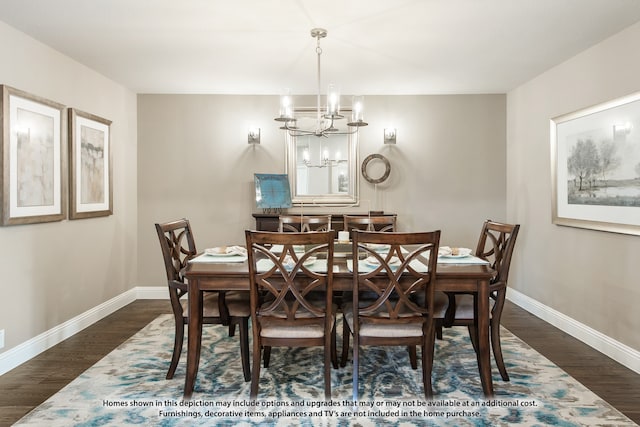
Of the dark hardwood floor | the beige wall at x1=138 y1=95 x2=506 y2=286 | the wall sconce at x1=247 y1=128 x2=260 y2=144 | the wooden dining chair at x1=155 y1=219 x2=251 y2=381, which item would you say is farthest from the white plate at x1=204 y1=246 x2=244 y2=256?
the wall sconce at x1=247 y1=128 x2=260 y2=144

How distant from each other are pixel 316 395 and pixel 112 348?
5.77 feet

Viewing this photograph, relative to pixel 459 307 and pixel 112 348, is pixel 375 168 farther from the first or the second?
pixel 112 348

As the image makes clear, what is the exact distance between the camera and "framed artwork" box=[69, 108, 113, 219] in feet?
11.7

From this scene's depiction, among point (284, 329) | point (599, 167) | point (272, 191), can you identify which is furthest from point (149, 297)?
point (599, 167)

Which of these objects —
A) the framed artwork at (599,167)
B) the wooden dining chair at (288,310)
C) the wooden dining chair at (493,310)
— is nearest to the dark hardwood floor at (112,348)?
the wooden dining chair at (493,310)

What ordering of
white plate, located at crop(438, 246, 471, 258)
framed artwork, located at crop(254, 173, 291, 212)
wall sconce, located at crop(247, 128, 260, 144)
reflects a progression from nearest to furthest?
white plate, located at crop(438, 246, 471, 258) → framed artwork, located at crop(254, 173, 291, 212) → wall sconce, located at crop(247, 128, 260, 144)

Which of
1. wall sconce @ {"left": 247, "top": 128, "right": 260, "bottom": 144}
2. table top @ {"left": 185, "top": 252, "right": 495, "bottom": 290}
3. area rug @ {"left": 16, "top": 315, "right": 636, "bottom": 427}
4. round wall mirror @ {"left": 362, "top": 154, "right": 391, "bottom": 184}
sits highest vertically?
wall sconce @ {"left": 247, "top": 128, "right": 260, "bottom": 144}

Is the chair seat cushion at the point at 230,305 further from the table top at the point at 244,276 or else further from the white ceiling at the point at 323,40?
the white ceiling at the point at 323,40

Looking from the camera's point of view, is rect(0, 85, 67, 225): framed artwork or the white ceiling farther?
rect(0, 85, 67, 225): framed artwork

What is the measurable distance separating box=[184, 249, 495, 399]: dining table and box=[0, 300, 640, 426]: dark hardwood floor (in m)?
0.79

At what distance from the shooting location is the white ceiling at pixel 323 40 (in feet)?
8.59

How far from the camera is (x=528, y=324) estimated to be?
385 cm

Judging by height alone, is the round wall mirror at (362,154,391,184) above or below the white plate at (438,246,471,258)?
above

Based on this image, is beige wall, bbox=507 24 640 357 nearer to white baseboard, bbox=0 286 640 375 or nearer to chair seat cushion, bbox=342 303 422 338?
white baseboard, bbox=0 286 640 375
